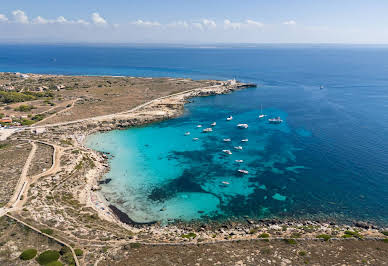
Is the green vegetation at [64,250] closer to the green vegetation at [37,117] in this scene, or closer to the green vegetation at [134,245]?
the green vegetation at [134,245]

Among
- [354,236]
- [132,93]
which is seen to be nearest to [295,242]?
[354,236]

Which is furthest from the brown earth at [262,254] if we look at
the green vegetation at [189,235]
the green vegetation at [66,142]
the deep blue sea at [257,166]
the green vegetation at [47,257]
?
the green vegetation at [66,142]

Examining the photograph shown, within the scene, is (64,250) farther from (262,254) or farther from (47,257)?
(262,254)

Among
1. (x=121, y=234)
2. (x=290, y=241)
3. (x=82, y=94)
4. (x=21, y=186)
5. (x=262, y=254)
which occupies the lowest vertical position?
(x=121, y=234)

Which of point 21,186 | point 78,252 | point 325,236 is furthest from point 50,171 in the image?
point 325,236

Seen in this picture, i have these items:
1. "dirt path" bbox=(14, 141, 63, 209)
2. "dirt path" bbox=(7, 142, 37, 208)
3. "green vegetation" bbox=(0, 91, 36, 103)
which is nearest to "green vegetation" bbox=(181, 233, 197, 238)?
"dirt path" bbox=(14, 141, 63, 209)

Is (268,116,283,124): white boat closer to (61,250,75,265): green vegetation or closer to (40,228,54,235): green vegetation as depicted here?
(40,228,54,235): green vegetation
